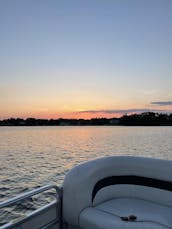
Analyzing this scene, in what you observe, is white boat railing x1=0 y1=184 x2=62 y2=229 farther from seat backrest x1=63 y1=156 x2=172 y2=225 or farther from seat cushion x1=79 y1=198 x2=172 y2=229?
seat cushion x1=79 y1=198 x2=172 y2=229

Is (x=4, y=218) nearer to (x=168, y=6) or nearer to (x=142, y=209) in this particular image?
(x=142, y=209)

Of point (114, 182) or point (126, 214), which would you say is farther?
point (114, 182)

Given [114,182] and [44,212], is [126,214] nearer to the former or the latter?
[114,182]

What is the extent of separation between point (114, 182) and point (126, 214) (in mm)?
478

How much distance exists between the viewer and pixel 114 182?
2396 mm

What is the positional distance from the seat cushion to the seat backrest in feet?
0.27

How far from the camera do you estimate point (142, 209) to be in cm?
205

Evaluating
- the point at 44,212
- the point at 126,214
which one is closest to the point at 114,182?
the point at 126,214

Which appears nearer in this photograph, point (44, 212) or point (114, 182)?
point (44, 212)

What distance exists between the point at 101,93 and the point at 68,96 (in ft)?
10.4

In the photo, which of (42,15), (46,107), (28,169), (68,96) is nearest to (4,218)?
(28,169)

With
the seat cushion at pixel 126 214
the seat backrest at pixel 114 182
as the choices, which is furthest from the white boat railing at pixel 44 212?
the seat cushion at pixel 126 214

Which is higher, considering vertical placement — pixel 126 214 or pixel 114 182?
pixel 114 182

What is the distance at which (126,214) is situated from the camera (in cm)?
194
